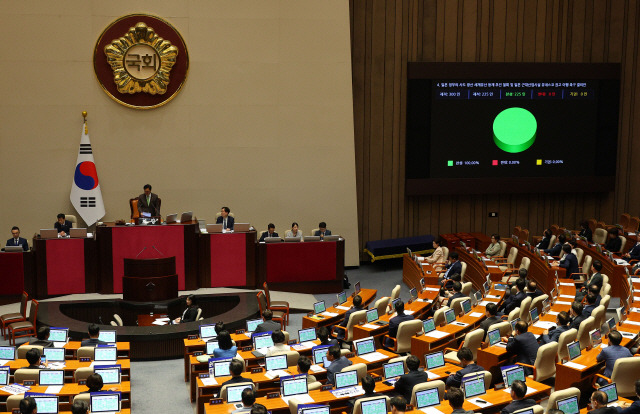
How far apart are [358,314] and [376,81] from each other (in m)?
8.68

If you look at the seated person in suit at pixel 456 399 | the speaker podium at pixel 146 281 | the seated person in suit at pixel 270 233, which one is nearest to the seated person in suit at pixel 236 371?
the seated person in suit at pixel 456 399

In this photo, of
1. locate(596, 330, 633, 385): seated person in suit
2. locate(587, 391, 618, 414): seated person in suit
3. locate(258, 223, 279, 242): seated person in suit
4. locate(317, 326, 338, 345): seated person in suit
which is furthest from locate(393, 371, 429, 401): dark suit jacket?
locate(258, 223, 279, 242): seated person in suit

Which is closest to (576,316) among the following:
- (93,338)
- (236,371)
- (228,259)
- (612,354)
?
(612,354)

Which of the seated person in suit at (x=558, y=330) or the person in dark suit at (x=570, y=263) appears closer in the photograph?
the seated person in suit at (x=558, y=330)

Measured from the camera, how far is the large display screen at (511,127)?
18.0 m

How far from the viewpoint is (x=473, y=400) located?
7.79 meters

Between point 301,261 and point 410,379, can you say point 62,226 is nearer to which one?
point 301,261

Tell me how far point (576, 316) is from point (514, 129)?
350 inches

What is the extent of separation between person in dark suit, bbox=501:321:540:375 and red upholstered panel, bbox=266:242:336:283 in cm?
663

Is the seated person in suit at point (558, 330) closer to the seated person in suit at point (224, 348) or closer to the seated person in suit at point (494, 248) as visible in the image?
the seated person in suit at point (224, 348)

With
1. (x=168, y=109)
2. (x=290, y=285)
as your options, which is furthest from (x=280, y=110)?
(x=290, y=285)

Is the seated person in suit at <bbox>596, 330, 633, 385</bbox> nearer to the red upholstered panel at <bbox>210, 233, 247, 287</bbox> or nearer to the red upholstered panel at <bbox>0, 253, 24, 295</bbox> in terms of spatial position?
the red upholstered panel at <bbox>210, 233, 247, 287</bbox>

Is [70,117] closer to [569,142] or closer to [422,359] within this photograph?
[422,359]

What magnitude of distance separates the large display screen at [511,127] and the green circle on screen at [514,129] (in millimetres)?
26
